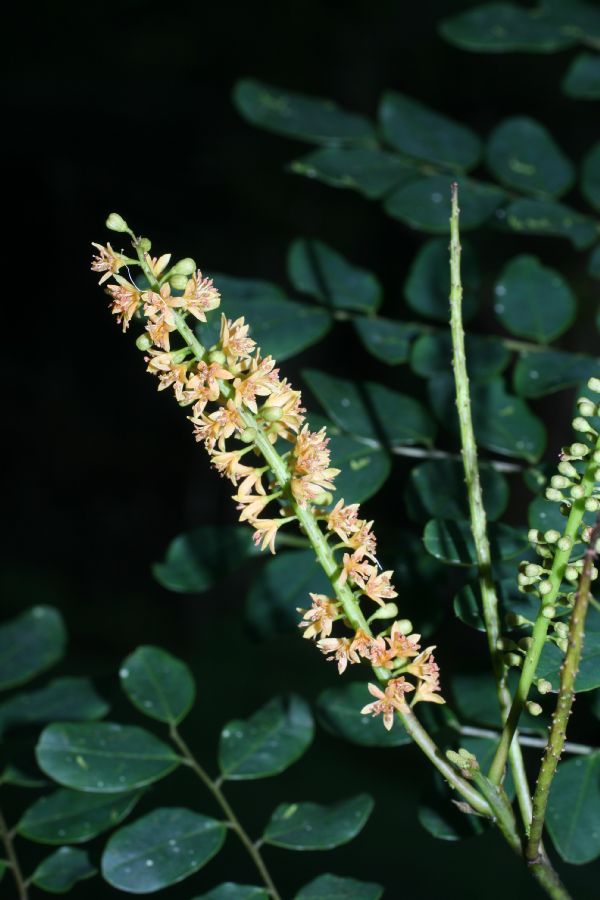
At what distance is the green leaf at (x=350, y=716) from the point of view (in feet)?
5.68

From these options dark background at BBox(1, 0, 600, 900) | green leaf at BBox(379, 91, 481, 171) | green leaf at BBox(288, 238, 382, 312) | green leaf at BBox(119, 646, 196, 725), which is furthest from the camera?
dark background at BBox(1, 0, 600, 900)

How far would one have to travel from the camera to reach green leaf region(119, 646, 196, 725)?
187cm

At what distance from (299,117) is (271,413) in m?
1.55

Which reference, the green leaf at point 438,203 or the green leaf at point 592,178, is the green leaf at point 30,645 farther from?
the green leaf at point 592,178

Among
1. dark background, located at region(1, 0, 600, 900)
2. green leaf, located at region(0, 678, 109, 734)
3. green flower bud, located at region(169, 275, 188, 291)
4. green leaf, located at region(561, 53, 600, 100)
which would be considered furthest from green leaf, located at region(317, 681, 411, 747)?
dark background, located at region(1, 0, 600, 900)

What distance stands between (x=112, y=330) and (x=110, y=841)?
6792 millimetres

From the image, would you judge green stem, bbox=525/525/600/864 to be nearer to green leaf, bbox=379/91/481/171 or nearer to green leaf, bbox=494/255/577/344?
green leaf, bbox=494/255/577/344

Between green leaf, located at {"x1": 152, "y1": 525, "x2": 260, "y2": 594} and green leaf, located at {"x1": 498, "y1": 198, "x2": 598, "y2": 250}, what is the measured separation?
3.12ft

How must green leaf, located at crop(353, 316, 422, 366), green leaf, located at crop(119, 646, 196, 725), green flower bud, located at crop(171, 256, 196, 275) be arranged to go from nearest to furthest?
green flower bud, located at crop(171, 256, 196, 275)
green leaf, located at crop(119, 646, 196, 725)
green leaf, located at crop(353, 316, 422, 366)

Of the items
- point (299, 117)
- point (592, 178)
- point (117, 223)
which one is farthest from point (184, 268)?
point (592, 178)

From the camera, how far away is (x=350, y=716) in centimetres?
177

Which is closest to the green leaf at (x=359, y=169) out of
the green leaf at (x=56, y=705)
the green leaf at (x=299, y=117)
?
the green leaf at (x=299, y=117)

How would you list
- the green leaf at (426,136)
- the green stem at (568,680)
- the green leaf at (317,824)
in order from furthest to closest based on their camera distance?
the green leaf at (426,136) → the green leaf at (317,824) → the green stem at (568,680)

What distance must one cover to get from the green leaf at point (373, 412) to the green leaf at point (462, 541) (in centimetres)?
35
